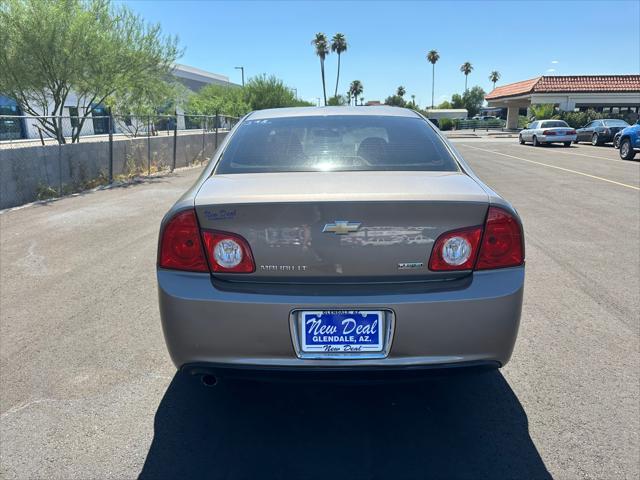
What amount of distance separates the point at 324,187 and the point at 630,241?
6.13 metres

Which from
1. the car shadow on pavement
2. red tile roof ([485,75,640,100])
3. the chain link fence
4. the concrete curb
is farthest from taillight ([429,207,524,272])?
Answer: red tile roof ([485,75,640,100])

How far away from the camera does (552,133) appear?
94.3 feet

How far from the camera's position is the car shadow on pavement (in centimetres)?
246

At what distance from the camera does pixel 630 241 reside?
7.02 metres

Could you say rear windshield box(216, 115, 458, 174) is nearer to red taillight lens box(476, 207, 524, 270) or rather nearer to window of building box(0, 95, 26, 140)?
red taillight lens box(476, 207, 524, 270)

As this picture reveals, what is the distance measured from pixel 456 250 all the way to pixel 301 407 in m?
1.32

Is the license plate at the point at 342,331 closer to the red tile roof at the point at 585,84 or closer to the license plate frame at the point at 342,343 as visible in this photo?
the license plate frame at the point at 342,343

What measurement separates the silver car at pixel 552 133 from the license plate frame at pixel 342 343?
29575 mm

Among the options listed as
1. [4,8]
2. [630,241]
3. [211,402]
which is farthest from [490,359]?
[4,8]

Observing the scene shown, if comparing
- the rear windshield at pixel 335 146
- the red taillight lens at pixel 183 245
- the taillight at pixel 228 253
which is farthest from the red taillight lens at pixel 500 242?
the red taillight lens at pixel 183 245

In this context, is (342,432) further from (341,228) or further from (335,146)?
(335,146)

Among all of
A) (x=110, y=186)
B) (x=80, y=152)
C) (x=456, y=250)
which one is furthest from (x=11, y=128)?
(x=456, y=250)

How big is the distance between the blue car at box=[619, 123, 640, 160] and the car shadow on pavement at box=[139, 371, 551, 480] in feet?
61.5

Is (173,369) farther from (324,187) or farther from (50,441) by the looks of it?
(324,187)
